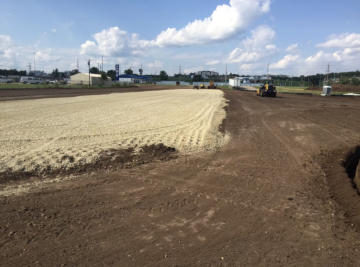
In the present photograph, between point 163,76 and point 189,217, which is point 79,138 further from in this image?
point 163,76

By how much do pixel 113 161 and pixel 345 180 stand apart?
5909 mm

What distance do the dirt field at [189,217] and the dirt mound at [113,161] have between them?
0.36 meters

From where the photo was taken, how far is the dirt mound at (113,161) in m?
6.44

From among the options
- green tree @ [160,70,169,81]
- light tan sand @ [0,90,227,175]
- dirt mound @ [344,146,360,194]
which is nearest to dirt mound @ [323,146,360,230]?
dirt mound @ [344,146,360,194]

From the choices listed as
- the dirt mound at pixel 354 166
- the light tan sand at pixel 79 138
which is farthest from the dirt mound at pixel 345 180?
the light tan sand at pixel 79 138

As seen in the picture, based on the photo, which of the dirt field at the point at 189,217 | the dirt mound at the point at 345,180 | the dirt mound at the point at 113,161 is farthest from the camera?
the dirt mound at the point at 113,161

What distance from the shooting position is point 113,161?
759 cm

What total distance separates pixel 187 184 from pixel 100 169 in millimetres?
2360

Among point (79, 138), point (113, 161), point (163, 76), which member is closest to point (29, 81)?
point (79, 138)

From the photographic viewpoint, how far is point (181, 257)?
141 inches

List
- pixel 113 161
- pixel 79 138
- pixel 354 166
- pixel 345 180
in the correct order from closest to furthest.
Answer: pixel 345 180 → pixel 113 161 → pixel 354 166 → pixel 79 138

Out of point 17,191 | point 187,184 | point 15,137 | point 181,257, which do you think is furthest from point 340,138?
point 15,137

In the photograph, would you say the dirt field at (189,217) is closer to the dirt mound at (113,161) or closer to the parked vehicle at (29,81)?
the dirt mound at (113,161)

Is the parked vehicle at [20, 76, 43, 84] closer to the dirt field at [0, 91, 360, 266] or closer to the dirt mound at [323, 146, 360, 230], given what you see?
the dirt field at [0, 91, 360, 266]
